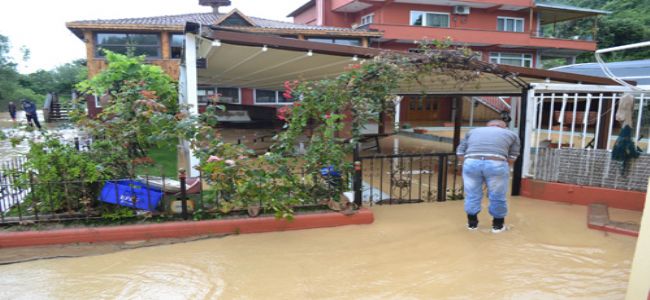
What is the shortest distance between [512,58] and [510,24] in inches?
85.0

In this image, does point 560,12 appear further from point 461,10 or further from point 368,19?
point 368,19

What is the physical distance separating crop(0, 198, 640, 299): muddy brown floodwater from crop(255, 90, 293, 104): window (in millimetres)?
16385

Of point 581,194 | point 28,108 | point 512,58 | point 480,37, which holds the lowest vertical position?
point 581,194

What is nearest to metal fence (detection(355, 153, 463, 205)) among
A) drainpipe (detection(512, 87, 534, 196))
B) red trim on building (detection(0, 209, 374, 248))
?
red trim on building (detection(0, 209, 374, 248))

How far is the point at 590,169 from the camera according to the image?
5879 mm

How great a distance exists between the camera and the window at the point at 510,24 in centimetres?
2283

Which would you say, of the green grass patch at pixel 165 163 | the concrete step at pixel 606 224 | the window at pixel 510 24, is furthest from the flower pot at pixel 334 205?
the window at pixel 510 24

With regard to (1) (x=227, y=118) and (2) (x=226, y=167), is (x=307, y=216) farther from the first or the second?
(1) (x=227, y=118)

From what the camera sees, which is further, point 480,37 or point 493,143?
point 480,37

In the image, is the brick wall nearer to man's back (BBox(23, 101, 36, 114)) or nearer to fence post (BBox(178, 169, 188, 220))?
fence post (BBox(178, 169, 188, 220))

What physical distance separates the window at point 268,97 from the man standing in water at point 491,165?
16265 millimetres

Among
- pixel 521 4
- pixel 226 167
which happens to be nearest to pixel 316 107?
pixel 226 167

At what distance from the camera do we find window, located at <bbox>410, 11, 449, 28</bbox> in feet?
70.2

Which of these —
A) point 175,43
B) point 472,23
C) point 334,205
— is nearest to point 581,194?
point 334,205
